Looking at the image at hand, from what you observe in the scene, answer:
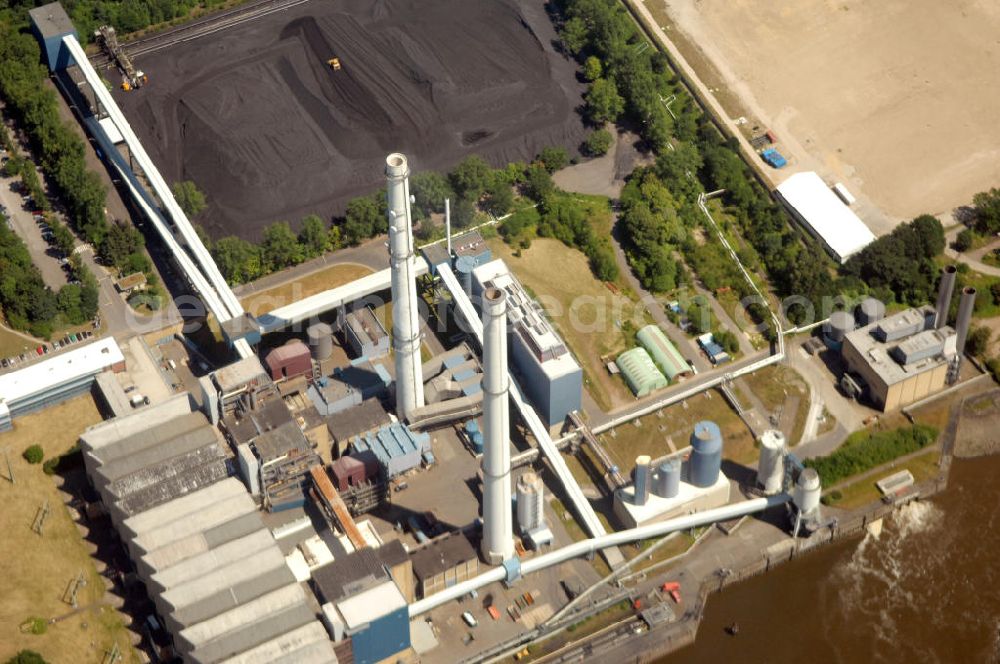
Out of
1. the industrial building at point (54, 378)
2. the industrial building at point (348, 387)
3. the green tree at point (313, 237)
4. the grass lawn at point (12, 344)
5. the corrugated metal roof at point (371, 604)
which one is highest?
the grass lawn at point (12, 344)

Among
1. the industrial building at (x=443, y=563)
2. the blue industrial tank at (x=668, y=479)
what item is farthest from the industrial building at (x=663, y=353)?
the industrial building at (x=443, y=563)

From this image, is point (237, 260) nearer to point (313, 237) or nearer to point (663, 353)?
point (313, 237)

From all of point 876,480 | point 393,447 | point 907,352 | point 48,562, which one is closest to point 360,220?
point 393,447

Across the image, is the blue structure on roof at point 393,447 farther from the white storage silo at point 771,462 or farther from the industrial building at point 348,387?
the white storage silo at point 771,462

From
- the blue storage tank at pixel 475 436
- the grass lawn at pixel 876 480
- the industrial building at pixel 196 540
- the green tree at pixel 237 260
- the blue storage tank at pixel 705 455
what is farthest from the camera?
the green tree at pixel 237 260

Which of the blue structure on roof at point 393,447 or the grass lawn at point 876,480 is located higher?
the blue structure on roof at point 393,447

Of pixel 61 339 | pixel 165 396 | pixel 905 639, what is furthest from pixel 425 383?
pixel 905 639
